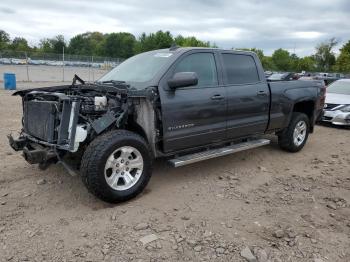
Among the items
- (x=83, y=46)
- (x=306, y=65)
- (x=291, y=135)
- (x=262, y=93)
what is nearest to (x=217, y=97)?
(x=262, y=93)

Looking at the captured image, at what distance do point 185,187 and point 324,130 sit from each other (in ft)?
19.8

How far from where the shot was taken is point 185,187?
4.78m

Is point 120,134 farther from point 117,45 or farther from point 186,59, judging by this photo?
point 117,45

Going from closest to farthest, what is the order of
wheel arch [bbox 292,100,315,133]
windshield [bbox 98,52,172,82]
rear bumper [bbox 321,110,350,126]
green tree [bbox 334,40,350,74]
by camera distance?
windshield [bbox 98,52,172,82], wheel arch [bbox 292,100,315,133], rear bumper [bbox 321,110,350,126], green tree [bbox 334,40,350,74]

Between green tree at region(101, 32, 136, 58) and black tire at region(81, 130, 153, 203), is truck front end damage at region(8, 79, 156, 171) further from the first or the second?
green tree at region(101, 32, 136, 58)

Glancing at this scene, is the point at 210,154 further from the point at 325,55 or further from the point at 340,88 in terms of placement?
the point at 325,55

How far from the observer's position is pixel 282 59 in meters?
82.9

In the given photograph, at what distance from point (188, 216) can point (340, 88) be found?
30.4 ft

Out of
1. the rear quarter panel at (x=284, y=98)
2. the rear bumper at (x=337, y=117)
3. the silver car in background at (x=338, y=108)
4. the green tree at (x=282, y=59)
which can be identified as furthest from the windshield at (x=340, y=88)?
the green tree at (x=282, y=59)

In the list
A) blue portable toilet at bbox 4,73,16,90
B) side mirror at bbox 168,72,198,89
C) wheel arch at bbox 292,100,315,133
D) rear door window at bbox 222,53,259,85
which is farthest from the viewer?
blue portable toilet at bbox 4,73,16,90

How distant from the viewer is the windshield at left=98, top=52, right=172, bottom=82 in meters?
4.74

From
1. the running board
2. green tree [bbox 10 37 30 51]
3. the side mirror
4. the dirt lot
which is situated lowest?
the dirt lot

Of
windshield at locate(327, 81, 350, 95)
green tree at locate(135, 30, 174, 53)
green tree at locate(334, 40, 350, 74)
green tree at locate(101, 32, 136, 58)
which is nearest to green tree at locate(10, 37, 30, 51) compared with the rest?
green tree at locate(101, 32, 136, 58)

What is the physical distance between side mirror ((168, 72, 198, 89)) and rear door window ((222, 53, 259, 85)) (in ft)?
3.28
